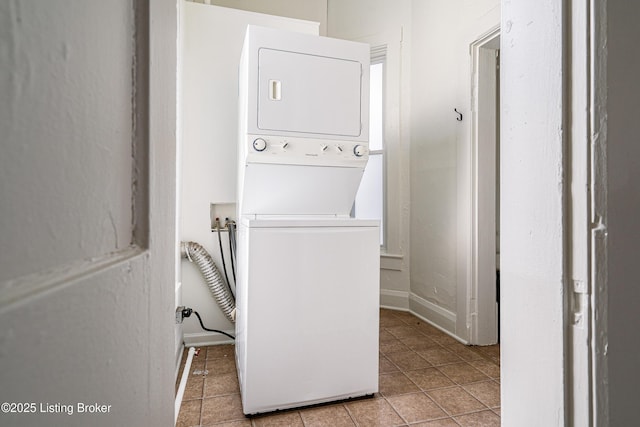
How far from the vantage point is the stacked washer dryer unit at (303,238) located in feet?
5.13

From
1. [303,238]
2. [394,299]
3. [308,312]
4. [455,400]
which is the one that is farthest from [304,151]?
[394,299]

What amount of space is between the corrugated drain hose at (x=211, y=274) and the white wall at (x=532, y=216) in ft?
6.10

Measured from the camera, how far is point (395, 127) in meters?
3.21

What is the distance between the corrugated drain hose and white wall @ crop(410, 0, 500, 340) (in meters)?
1.59

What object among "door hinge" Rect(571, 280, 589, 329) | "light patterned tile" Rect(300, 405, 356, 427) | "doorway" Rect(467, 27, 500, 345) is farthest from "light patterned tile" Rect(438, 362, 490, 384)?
"door hinge" Rect(571, 280, 589, 329)

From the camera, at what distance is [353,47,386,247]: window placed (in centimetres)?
330

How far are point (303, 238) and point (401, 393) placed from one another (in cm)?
96

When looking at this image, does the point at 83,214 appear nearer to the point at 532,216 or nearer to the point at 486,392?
the point at 532,216

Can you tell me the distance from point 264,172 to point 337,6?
8.07 feet

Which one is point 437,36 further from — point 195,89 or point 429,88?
point 195,89

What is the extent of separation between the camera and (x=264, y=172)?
1.78 m

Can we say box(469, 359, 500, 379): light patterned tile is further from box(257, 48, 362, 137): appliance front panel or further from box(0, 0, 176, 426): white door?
box(0, 0, 176, 426): white door

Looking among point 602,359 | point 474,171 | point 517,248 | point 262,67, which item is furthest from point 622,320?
point 474,171

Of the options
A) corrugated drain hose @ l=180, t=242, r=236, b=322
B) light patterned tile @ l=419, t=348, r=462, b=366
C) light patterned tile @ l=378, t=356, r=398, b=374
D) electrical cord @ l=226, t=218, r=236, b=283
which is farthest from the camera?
electrical cord @ l=226, t=218, r=236, b=283
